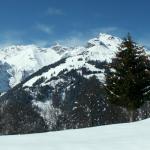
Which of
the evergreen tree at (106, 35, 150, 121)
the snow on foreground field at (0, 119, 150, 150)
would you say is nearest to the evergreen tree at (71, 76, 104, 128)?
the evergreen tree at (106, 35, 150, 121)

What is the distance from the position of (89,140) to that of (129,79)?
3048cm

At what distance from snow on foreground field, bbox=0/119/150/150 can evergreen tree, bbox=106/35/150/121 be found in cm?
2730

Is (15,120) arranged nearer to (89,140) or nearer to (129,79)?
(129,79)

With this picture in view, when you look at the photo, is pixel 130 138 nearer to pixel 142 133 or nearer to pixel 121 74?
pixel 142 133

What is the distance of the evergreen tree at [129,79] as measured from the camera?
48719mm

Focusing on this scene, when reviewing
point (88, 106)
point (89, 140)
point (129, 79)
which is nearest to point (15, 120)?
point (88, 106)

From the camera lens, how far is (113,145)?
16.8 metres

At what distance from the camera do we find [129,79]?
48.3 meters

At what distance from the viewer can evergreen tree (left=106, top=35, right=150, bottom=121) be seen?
48.7 m

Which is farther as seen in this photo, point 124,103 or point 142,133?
point 124,103

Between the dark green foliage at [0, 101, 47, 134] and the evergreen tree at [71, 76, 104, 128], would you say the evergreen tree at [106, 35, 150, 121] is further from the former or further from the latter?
the dark green foliage at [0, 101, 47, 134]

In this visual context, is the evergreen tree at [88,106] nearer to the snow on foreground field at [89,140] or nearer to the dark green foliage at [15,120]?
the dark green foliage at [15,120]

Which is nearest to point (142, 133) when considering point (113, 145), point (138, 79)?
point (113, 145)

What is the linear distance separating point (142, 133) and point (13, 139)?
5.09m
